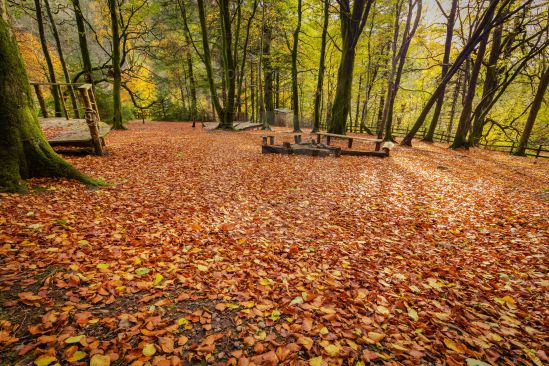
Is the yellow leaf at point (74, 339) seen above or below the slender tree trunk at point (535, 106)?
below

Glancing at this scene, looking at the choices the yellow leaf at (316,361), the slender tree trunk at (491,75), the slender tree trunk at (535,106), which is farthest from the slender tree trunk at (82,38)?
the slender tree trunk at (535,106)

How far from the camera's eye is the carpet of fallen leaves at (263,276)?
2104 millimetres

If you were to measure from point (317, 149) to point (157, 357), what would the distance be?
917 cm

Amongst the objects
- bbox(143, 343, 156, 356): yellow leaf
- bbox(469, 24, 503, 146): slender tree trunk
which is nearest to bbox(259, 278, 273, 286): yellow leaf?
bbox(143, 343, 156, 356): yellow leaf

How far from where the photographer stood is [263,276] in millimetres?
3137

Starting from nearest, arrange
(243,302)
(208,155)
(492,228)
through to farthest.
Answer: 1. (243,302)
2. (492,228)
3. (208,155)

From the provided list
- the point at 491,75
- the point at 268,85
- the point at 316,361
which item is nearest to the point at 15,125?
the point at 316,361

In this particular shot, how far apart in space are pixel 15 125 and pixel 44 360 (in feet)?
13.4

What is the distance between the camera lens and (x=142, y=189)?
5363 mm

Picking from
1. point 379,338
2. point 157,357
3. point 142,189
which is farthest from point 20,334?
point 142,189

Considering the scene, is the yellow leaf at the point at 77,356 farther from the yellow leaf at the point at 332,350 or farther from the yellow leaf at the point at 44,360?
the yellow leaf at the point at 332,350

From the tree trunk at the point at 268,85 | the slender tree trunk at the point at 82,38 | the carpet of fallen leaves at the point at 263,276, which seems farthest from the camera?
the tree trunk at the point at 268,85

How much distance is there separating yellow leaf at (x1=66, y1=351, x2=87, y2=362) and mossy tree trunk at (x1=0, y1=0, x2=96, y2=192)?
353 cm

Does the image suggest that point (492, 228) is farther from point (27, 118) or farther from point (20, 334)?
point (27, 118)
